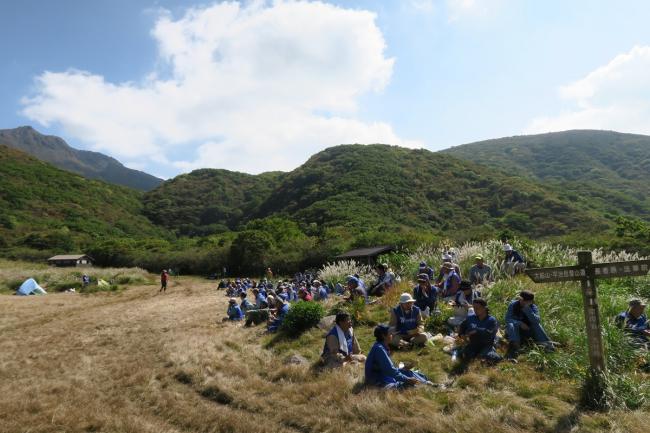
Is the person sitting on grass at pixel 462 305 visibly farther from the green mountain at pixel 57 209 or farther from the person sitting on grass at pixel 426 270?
the green mountain at pixel 57 209

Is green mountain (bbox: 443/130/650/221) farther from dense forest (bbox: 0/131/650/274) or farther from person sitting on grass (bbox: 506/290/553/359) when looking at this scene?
person sitting on grass (bbox: 506/290/553/359)

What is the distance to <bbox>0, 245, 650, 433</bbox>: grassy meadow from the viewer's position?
4715mm

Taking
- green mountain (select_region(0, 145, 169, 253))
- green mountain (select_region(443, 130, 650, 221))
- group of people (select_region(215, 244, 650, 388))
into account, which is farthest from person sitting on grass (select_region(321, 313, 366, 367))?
green mountain (select_region(443, 130, 650, 221))

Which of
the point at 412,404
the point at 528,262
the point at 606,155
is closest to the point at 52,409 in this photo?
the point at 412,404

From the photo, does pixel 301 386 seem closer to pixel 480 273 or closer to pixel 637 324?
pixel 637 324

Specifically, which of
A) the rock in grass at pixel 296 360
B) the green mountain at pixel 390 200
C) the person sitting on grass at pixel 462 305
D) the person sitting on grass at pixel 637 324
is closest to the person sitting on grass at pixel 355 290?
the person sitting on grass at pixel 462 305

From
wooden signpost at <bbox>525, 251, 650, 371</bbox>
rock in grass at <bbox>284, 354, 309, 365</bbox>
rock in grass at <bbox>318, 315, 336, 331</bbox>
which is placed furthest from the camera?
rock in grass at <bbox>318, 315, 336, 331</bbox>

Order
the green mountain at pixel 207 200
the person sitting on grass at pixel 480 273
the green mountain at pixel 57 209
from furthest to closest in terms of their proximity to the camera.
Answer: the green mountain at pixel 207 200, the green mountain at pixel 57 209, the person sitting on grass at pixel 480 273

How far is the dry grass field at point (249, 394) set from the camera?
4664 mm

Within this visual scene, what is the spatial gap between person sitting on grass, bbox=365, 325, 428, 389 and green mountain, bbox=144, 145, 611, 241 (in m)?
37.3

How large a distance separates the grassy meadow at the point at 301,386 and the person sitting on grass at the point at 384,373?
221 millimetres

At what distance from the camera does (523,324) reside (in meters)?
6.78

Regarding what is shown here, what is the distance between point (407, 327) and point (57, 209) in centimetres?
8901

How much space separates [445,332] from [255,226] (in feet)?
179
